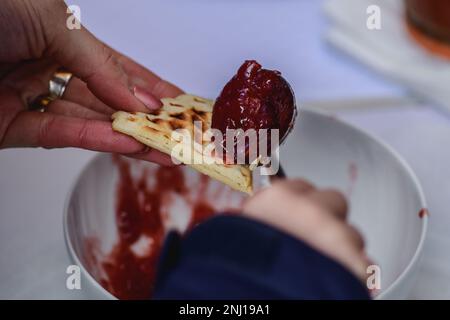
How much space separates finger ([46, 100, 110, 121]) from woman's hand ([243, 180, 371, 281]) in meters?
0.18

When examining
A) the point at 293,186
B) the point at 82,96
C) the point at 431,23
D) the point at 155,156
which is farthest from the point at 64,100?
the point at 431,23

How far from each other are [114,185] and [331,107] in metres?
0.28

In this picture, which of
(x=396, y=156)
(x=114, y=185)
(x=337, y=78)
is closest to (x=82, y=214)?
(x=114, y=185)

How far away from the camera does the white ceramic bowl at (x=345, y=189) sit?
0.54 meters

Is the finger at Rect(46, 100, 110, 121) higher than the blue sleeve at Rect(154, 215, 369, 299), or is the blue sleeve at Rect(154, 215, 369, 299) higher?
the finger at Rect(46, 100, 110, 121)

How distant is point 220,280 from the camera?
1.31 feet

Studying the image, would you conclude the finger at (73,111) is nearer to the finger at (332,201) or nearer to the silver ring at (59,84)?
the silver ring at (59,84)

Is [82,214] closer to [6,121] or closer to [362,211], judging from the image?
[6,121]

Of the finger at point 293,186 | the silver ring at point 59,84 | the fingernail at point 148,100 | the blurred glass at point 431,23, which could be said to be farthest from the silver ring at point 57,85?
the blurred glass at point 431,23

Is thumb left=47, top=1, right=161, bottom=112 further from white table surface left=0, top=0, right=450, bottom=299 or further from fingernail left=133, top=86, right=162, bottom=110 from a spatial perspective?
white table surface left=0, top=0, right=450, bottom=299

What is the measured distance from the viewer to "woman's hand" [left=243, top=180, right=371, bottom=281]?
1.45 feet

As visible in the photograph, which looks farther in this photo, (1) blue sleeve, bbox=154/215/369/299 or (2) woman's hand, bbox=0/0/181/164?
(2) woman's hand, bbox=0/0/181/164

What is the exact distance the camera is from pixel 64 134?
1.86ft

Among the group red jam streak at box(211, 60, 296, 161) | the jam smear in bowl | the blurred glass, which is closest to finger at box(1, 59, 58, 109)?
the jam smear in bowl
